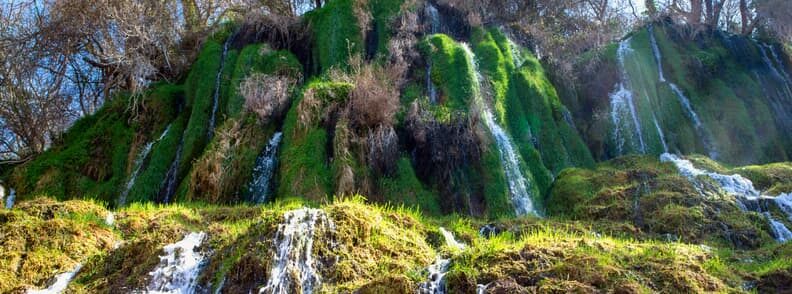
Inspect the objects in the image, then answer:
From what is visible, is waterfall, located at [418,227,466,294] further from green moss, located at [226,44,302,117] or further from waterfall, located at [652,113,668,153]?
waterfall, located at [652,113,668,153]

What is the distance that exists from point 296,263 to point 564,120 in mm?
9461

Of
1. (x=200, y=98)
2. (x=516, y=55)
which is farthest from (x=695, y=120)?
(x=200, y=98)

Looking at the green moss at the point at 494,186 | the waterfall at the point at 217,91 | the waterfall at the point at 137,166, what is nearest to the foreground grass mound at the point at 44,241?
the waterfall at the point at 137,166

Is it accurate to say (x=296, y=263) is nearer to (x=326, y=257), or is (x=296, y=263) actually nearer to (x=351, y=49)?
(x=326, y=257)

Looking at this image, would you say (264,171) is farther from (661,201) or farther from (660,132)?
(660,132)

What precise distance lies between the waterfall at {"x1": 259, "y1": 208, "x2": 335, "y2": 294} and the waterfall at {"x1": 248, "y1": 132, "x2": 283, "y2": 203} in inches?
189

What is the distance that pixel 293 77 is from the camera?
1391cm

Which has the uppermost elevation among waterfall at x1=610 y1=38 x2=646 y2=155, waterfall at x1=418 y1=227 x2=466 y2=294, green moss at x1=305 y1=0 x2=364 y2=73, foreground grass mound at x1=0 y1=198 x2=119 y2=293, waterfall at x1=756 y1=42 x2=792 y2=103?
green moss at x1=305 y1=0 x2=364 y2=73

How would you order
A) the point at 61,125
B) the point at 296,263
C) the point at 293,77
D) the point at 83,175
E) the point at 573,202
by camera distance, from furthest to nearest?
the point at 61,125
the point at 293,77
the point at 83,175
the point at 573,202
the point at 296,263

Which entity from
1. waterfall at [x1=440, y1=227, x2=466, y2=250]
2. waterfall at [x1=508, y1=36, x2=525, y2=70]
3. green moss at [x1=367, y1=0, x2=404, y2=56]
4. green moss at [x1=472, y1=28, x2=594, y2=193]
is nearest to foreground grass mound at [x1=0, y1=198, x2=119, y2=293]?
waterfall at [x1=440, y1=227, x2=466, y2=250]

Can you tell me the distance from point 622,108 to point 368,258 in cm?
1039

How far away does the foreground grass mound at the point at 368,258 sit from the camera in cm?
576

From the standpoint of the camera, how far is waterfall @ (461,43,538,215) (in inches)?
441

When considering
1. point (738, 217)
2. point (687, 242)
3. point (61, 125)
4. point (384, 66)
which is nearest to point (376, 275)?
point (687, 242)
